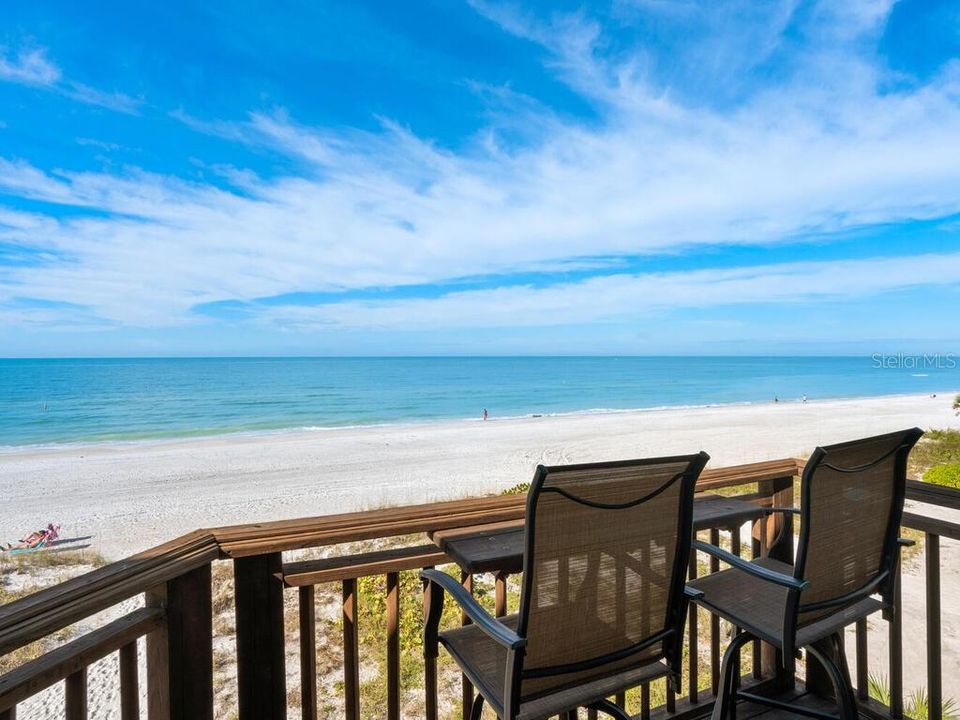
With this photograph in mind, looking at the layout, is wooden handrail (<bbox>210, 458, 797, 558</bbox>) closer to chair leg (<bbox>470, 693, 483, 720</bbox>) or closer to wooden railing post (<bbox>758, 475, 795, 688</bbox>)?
chair leg (<bbox>470, 693, 483, 720</bbox>)

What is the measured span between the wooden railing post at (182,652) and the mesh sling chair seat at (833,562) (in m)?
1.32

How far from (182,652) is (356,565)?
0.46 meters

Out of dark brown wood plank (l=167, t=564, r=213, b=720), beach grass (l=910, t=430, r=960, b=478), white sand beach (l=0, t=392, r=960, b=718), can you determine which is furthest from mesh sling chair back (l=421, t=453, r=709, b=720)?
beach grass (l=910, t=430, r=960, b=478)

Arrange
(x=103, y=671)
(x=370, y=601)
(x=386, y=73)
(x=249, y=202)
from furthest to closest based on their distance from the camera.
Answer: (x=249, y=202) < (x=386, y=73) < (x=370, y=601) < (x=103, y=671)

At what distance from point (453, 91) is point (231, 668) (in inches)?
455

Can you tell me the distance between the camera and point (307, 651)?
1467 millimetres

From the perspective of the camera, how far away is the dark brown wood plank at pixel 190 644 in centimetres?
125

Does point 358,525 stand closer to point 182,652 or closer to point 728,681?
point 182,652

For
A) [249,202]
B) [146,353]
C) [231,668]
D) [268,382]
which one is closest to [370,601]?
→ [231,668]

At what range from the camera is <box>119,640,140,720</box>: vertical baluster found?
113 cm

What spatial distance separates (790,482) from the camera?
2.20 m

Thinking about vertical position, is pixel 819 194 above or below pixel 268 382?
above

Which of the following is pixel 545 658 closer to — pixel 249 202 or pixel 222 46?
pixel 222 46

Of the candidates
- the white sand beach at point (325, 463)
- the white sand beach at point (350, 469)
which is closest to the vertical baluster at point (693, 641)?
the white sand beach at point (350, 469)
